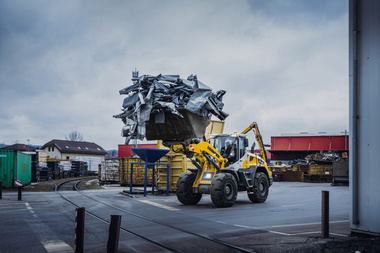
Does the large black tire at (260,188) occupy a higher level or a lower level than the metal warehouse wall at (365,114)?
lower

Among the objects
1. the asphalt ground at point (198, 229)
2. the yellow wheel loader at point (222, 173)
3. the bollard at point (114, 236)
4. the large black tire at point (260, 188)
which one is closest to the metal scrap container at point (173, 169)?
the yellow wheel loader at point (222, 173)

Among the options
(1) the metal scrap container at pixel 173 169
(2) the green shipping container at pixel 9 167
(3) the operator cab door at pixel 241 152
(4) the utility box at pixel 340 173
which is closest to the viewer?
(3) the operator cab door at pixel 241 152

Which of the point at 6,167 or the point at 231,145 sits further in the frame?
the point at 6,167

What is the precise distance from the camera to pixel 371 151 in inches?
289

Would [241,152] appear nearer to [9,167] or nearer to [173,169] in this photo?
[173,169]

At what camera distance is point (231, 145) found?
15.6 metres

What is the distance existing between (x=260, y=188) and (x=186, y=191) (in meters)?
3.27

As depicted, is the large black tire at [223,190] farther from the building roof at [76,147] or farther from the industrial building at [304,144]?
the building roof at [76,147]

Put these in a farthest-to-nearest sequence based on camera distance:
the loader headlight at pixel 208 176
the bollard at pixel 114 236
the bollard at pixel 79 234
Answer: the loader headlight at pixel 208 176 → the bollard at pixel 79 234 → the bollard at pixel 114 236

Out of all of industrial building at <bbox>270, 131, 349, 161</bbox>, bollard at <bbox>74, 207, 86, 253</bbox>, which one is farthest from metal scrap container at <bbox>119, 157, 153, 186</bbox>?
industrial building at <bbox>270, 131, 349, 161</bbox>

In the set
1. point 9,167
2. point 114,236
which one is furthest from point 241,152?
point 9,167

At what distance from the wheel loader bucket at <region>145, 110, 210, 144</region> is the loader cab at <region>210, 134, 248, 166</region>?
3.93m

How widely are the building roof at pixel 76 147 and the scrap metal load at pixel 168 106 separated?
75930mm

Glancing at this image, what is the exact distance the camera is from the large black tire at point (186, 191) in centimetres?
1497
